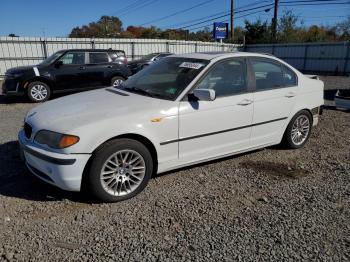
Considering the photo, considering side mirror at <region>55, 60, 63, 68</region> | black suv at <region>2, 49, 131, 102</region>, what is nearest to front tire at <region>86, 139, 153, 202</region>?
black suv at <region>2, 49, 131, 102</region>

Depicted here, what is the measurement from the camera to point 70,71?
33.8 feet

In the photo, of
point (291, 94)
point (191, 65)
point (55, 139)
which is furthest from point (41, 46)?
point (55, 139)

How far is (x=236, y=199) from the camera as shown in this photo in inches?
143

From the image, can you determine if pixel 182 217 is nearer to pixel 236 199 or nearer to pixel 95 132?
pixel 236 199

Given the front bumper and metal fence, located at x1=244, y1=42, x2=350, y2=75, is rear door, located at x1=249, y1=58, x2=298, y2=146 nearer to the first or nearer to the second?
the front bumper

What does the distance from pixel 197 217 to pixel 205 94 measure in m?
1.42

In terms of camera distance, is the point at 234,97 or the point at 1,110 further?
the point at 1,110

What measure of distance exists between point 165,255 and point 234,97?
234 centimetres

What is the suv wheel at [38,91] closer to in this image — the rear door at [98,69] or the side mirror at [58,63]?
the side mirror at [58,63]

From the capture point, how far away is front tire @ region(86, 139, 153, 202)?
10.8ft

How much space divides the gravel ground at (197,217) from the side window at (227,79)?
1.12 meters

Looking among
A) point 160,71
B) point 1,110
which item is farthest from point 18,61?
point 160,71

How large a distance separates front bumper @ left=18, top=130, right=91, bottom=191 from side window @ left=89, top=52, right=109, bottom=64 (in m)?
8.07

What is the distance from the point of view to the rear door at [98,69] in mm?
10742
